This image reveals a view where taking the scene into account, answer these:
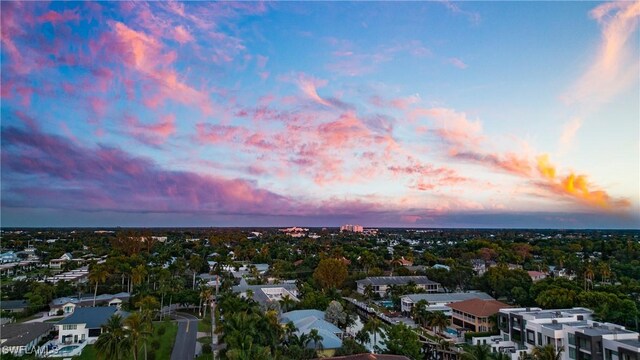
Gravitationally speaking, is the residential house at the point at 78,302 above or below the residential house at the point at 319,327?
below

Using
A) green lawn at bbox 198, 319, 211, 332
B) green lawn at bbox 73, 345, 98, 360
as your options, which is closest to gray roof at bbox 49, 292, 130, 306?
green lawn at bbox 198, 319, 211, 332

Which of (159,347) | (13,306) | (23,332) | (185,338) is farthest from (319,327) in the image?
(13,306)

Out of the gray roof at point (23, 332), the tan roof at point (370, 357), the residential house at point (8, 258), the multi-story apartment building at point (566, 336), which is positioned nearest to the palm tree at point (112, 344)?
the tan roof at point (370, 357)

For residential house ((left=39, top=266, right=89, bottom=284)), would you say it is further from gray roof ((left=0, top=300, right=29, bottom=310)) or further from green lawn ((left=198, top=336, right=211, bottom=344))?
green lawn ((left=198, top=336, right=211, bottom=344))

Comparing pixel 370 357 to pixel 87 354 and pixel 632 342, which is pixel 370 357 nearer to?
pixel 632 342

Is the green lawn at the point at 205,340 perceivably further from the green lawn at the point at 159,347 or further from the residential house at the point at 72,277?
the residential house at the point at 72,277

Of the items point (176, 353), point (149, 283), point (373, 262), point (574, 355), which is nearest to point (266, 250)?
point (373, 262)
